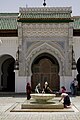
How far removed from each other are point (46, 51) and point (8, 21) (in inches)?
141

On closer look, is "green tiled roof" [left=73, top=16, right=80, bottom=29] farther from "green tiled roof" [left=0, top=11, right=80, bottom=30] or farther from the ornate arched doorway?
the ornate arched doorway

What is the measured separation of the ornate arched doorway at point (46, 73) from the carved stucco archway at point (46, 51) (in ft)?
2.32

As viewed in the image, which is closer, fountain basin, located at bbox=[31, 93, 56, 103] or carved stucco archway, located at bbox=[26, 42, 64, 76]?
fountain basin, located at bbox=[31, 93, 56, 103]

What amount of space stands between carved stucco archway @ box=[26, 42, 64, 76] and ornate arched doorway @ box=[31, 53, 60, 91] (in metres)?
0.71

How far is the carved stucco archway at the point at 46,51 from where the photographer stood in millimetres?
18828

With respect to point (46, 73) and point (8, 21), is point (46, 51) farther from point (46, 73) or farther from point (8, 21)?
point (8, 21)

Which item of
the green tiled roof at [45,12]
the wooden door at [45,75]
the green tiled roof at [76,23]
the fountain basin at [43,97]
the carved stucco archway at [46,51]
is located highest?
the green tiled roof at [45,12]

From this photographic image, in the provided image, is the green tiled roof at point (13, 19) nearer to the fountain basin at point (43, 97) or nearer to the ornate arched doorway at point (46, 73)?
the ornate arched doorway at point (46, 73)

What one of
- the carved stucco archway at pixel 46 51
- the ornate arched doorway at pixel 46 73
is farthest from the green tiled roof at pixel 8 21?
the ornate arched doorway at pixel 46 73

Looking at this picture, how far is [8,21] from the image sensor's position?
20.9 metres

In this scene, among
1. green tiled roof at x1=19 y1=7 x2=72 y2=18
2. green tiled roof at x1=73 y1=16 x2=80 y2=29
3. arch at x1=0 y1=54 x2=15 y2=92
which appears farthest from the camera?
arch at x1=0 y1=54 x2=15 y2=92

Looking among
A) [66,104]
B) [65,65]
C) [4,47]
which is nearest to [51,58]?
[65,65]

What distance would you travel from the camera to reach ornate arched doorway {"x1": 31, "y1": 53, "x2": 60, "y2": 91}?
19.6 m

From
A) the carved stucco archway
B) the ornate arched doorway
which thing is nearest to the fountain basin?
the carved stucco archway
